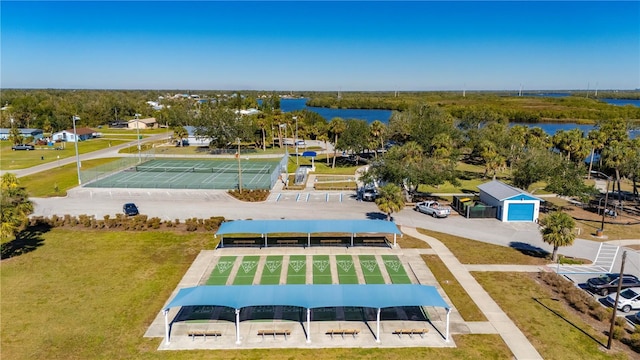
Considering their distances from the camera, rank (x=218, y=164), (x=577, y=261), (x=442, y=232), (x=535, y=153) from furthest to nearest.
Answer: (x=218, y=164)
(x=535, y=153)
(x=442, y=232)
(x=577, y=261)

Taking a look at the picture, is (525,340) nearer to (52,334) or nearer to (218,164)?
(52,334)

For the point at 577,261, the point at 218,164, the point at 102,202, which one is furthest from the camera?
the point at 218,164

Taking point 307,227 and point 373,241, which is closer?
point 307,227

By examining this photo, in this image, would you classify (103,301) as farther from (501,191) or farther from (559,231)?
(501,191)

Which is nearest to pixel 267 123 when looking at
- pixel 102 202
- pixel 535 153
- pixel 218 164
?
pixel 218 164

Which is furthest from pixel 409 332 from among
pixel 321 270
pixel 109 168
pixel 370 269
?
pixel 109 168

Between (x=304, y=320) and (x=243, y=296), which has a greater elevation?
(x=243, y=296)

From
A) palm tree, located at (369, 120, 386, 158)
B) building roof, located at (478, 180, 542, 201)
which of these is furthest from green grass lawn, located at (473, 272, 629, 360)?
palm tree, located at (369, 120, 386, 158)
